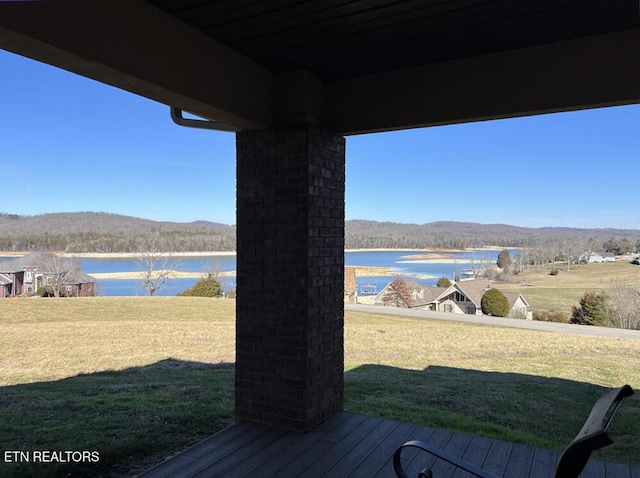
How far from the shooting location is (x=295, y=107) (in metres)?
2.97

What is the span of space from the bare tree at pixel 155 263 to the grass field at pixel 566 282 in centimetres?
2179

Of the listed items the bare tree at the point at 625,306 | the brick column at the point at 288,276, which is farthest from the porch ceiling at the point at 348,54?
the bare tree at the point at 625,306

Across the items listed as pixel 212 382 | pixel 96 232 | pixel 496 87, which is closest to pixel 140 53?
pixel 496 87

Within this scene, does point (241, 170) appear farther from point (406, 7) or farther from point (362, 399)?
point (362, 399)

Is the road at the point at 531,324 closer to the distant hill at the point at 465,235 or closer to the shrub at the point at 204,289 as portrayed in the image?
the distant hill at the point at 465,235

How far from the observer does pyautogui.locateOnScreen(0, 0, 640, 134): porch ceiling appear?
5.98 ft

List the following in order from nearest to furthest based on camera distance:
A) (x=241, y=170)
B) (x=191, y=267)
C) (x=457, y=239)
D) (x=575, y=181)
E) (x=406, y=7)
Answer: (x=406, y=7), (x=241, y=170), (x=457, y=239), (x=191, y=267), (x=575, y=181)

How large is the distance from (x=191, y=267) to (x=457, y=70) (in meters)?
30.4

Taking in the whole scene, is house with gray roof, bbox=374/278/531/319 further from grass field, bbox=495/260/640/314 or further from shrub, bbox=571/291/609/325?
shrub, bbox=571/291/609/325

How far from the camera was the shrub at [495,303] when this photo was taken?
70.8 ft

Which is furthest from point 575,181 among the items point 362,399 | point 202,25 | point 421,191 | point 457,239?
point 202,25

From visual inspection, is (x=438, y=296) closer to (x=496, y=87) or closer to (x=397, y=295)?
(x=397, y=295)

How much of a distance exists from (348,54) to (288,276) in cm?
158

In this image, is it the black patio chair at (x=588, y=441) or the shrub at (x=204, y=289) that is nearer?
the black patio chair at (x=588, y=441)
